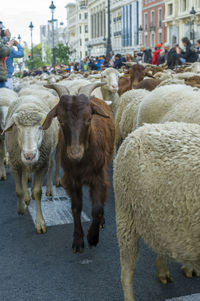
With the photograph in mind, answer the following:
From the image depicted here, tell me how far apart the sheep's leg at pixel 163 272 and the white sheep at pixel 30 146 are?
1.49 metres

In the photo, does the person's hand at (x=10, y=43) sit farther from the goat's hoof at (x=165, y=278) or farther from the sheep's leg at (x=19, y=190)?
the goat's hoof at (x=165, y=278)

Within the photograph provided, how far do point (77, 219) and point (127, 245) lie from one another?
1.24m

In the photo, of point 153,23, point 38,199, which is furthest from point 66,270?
point 153,23

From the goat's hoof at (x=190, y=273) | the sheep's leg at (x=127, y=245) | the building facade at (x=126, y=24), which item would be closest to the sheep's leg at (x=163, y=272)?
the goat's hoof at (x=190, y=273)

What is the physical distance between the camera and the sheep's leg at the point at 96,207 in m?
3.74

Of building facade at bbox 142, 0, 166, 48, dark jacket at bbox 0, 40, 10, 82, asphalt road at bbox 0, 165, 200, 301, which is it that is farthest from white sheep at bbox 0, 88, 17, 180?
building facade at bbox 142, 0, 166, 48

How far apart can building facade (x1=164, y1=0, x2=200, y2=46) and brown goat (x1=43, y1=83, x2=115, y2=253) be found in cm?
4947

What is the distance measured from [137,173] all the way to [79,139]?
42.4 inches

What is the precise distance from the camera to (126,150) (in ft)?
8.49

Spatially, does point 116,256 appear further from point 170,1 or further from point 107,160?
point 170,1

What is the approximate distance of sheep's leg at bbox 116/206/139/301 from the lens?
265 cm

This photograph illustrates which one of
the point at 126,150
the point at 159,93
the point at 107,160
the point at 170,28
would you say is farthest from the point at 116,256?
the point at 170,28

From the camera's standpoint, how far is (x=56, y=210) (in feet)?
15.9

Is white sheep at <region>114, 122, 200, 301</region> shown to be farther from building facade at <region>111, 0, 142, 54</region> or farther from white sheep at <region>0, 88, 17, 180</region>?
building facade at <region>111, 0, 142, 54</region>
